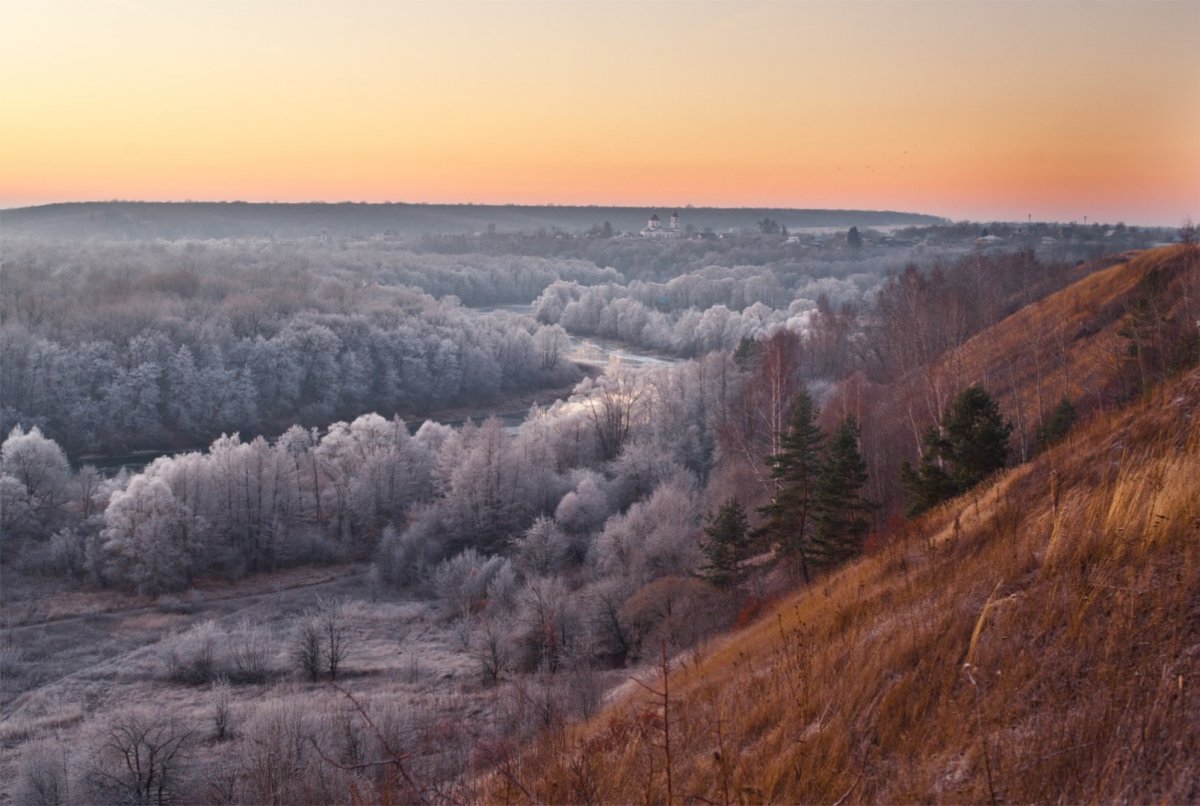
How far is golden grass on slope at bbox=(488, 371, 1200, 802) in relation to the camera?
3826mm

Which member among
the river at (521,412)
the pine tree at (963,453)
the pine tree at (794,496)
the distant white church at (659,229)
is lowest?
the river at (521,412)

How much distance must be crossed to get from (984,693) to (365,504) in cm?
3245

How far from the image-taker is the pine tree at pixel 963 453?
48.2 ft

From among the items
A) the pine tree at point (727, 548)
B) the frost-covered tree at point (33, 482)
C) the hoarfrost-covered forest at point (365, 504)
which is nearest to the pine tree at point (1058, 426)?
the hoarfrost-covered forest at point (365, 504)

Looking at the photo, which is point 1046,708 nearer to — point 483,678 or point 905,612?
point 905,612

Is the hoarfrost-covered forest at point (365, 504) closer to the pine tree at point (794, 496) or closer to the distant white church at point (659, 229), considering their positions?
the pine tree at point (794, 496)

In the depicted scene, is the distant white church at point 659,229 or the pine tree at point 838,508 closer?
the pine tree at point 838,508

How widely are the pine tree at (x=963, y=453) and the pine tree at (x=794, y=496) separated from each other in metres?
2.89

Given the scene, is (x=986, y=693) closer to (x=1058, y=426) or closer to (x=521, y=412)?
(x=1058, y=426)

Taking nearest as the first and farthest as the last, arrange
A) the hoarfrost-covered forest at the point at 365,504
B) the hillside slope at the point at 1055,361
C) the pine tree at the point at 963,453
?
1. the pine tree at the point at 963,453
2. the hoarfrost-covered forest at the point at 365,504
3. the hillside slope at the point at 1055,361

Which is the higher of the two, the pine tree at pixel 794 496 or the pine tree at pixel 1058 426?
the pine tree at pixel 1058 426

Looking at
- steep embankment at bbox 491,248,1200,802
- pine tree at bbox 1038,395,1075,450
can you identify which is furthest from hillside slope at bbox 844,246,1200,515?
steep embankment at bbox 491,248,1200,802

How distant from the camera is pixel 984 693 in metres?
4.65

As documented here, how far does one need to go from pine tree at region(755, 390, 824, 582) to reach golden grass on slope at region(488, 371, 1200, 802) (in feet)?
34.8
